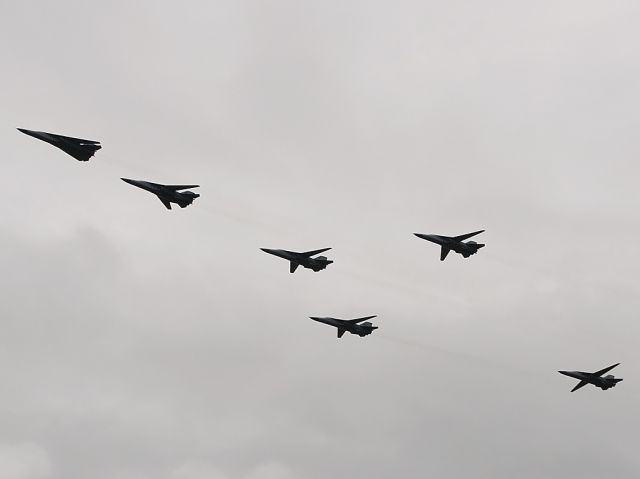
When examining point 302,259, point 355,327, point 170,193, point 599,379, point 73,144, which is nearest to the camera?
point 73,144

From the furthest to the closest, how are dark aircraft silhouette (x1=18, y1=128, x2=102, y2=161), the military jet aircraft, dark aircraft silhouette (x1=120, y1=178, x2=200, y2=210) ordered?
the military jet aircraft → dark aircraft silhouette (x1=120, y1=178, x2=200, y2=210) → dark aircraft silhouette (x1=18, y1=128, x2=102, y2=161)

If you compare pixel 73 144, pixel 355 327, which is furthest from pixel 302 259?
pixel 73 144

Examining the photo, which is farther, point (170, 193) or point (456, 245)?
point (456, 245)

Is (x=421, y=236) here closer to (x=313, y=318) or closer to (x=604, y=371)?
(x=313, y=318)

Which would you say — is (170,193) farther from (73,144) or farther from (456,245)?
(456,245)

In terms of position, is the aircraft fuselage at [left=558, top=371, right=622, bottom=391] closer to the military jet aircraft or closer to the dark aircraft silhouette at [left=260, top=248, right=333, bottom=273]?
the military jet aircraft

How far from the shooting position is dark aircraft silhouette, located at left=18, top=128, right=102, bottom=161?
134000 millimetres

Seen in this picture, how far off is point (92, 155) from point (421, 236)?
57449 millimetres

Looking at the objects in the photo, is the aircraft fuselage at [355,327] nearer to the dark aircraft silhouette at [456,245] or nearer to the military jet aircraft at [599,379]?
the dark aircraft silhouette at [456,245]

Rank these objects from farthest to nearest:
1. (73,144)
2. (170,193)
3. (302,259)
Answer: (302,259) < (170,193) < (73,144)

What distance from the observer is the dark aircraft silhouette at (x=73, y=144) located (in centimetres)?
13400

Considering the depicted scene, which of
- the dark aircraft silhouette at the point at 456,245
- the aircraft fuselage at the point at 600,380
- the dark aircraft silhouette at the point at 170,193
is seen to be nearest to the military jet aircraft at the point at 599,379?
the aircraft fuselage at the point at 600,380

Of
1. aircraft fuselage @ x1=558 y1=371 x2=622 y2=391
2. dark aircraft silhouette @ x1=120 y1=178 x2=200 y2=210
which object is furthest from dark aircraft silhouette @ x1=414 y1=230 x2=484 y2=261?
dark aircraft silhouette @ x1=120 y1=178 x2=200 y2=210

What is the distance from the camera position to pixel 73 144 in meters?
134
